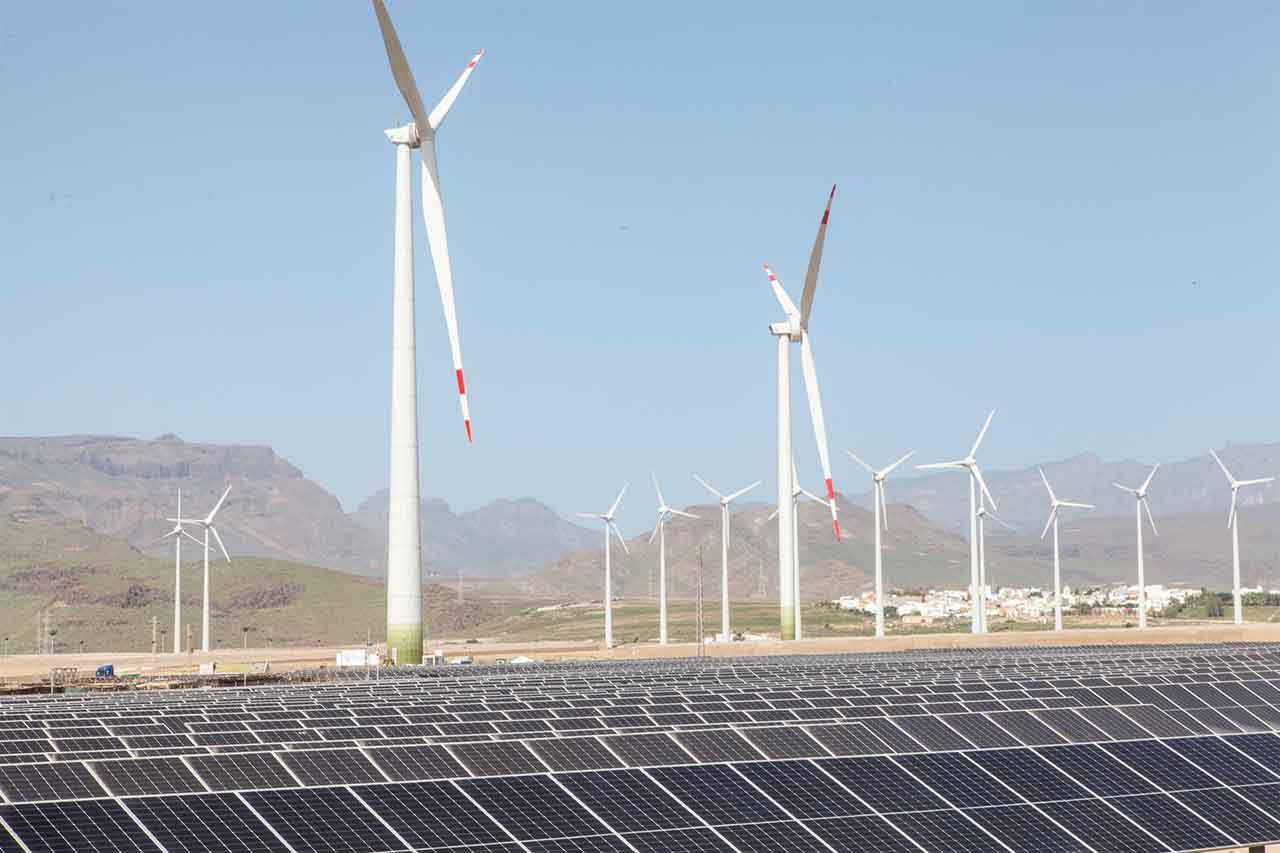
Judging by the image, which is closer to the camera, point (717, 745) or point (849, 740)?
point (717, 745)

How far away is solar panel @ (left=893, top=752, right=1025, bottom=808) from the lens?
127 ft

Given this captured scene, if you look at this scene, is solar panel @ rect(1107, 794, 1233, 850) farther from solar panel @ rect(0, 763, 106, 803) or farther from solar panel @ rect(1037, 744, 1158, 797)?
solar panel @ rect(0, 763, 106, 803)

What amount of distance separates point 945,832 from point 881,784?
2.93 metres

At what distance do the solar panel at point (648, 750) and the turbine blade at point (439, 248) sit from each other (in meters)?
33.6

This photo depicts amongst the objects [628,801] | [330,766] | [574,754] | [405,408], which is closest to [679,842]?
[628,801]

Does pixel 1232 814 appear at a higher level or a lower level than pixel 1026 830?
lower

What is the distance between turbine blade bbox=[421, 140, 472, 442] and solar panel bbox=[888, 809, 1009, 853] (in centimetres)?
3926

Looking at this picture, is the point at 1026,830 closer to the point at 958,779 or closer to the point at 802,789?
the point at 958,779

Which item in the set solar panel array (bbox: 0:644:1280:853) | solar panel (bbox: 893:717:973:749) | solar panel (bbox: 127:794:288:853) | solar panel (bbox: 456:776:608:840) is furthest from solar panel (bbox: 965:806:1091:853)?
solar panel (bbox: 127:794:288:853)

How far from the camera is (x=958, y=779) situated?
40.0 m

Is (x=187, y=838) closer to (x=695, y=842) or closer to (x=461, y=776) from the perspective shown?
(x=461, y=776)

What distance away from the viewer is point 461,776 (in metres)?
36.6

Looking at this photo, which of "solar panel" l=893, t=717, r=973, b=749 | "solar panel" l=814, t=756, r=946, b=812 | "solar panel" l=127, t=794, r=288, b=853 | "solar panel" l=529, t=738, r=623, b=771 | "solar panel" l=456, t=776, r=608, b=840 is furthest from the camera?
"solar panel" l=893, t=717, r=973, b=749

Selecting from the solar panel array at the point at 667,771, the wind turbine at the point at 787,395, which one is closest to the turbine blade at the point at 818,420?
the wind turbine at the point at 787,395
